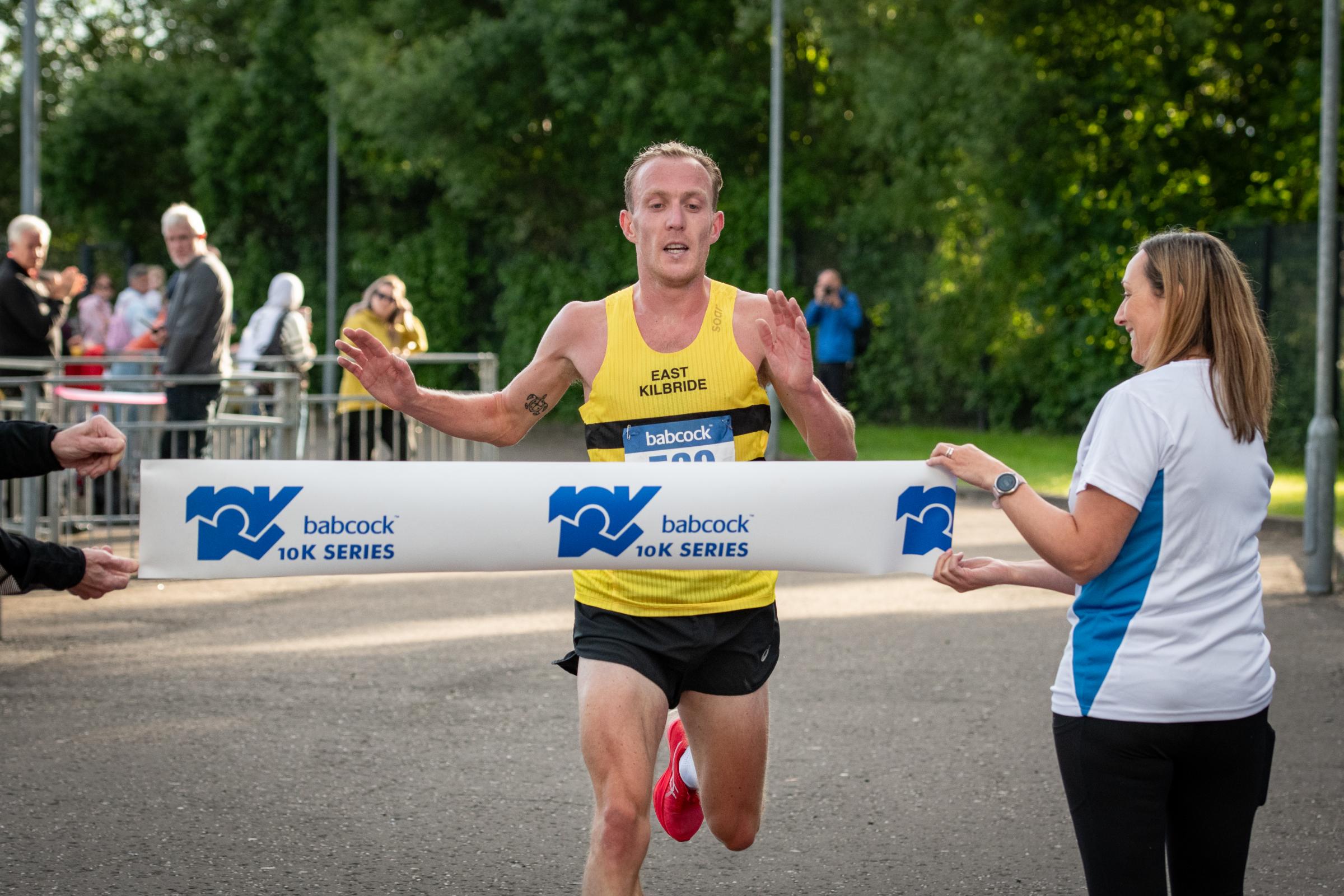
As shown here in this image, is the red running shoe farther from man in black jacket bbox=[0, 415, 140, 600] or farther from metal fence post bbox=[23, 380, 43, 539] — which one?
metal fence post bbox=[23, 380, 43, 539]

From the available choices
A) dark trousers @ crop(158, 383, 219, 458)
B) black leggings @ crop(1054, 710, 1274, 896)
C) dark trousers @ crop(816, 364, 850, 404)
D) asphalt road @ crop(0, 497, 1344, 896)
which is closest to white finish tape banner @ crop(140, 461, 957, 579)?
black leggings @ crop(1054, 710, 1274, 896)

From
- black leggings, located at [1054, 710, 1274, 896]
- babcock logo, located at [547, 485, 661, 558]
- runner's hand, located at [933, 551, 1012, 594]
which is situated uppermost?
babcock logo, located at [547, 485, 661, 558]

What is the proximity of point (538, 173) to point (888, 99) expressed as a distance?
30.0ft

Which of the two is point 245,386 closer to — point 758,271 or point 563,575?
point 563,575

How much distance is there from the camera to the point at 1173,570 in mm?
3199

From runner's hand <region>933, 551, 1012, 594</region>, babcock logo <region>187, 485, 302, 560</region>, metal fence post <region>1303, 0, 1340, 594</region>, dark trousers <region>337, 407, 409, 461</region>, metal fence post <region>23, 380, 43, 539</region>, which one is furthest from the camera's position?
dark trousers <region>337, 407, 409, 461</region>

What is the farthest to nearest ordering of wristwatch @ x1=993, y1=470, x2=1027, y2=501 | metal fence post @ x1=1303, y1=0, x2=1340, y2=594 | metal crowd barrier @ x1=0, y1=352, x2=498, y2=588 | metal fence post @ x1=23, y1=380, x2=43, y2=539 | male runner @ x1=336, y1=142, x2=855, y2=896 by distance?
metal crowd barrier @ x1=0, y1=352, x2=498, y2=588 → metal fence post @ x1=23, y1=380, x2=43, y2=539 → metal fence post @ x1=1303, y1=0, x2=1340, y2=594 → male runner @ x1=336, y1=142, x2=855, y2=896 → wristwatch @ x1=993, y1=470, x2=1027, y2=501

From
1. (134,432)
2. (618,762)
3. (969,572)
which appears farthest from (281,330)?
(969,572)

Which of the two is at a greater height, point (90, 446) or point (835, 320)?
→ point (835, 320)

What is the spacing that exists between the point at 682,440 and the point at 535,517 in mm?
470

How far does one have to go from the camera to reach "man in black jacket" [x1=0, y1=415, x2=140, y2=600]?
410cm

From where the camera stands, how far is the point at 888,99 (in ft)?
81.7

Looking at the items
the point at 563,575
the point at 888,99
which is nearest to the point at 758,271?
the point at 888,99

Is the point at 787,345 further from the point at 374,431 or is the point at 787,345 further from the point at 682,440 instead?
the point at 374,431
